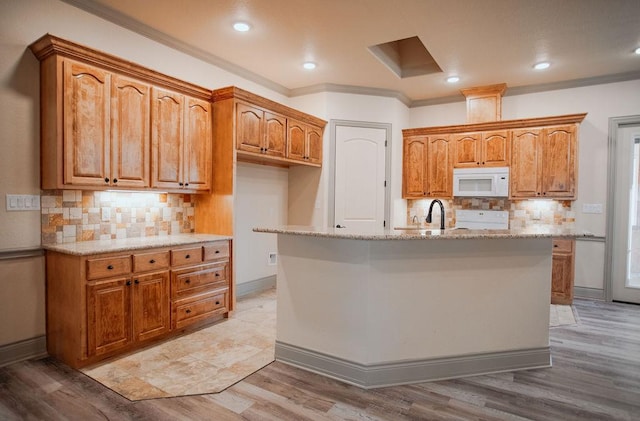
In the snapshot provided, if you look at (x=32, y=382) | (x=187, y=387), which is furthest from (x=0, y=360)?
(x=187, y=387)

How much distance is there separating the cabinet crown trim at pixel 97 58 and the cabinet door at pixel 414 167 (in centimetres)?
335

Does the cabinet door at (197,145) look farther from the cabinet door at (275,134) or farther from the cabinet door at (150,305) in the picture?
the cabinet door at (150,305)

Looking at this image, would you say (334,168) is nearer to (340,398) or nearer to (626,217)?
(340,398)

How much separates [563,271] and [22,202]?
5555mm

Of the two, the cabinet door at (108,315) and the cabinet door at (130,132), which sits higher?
the cabinet door at (130,132)

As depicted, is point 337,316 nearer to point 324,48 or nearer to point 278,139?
point 278,139

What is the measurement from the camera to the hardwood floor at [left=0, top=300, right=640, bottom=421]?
2.09 metres

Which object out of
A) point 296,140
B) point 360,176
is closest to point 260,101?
point 296,140

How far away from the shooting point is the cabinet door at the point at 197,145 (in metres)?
3.59

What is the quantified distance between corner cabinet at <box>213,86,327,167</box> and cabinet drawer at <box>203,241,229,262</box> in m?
0.97

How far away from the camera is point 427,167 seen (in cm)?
545

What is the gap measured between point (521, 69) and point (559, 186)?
1.54 meters

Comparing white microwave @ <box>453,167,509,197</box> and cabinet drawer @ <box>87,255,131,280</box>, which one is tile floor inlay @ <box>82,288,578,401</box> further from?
white microwave @ <box>453,167,509,197</box>

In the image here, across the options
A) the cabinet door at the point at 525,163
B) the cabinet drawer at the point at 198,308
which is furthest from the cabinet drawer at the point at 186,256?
the cabinet door at the point at 525,163
